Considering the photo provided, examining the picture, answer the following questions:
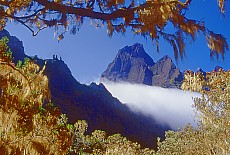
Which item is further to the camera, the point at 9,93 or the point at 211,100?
the point at 211,100

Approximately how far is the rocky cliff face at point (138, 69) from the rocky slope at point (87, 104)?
1610 inches

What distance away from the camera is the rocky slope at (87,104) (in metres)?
29.1

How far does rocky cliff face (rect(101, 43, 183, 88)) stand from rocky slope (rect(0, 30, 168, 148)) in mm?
40884

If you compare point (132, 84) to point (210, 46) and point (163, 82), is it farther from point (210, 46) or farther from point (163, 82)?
point (210, 46)

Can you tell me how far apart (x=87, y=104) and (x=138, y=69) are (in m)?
52.2

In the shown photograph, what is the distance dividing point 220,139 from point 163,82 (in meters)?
72.5

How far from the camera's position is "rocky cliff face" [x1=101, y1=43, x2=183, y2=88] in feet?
261

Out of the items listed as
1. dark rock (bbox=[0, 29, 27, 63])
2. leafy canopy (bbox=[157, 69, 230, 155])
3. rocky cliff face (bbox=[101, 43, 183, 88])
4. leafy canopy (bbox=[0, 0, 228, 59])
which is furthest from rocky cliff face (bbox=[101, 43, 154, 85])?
leafy canopy (bbox=[0, 0, 228, 59])

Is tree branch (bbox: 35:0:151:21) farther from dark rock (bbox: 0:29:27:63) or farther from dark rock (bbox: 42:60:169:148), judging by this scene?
dark rock (bbox: 0:29:27:63)

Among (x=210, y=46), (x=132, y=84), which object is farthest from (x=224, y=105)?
(x=132, y=84)

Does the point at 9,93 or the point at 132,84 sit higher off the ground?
the point at 132,84

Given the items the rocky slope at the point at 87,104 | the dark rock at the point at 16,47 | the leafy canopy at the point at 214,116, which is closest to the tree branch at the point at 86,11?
the leafy canopy at the point at 214,116

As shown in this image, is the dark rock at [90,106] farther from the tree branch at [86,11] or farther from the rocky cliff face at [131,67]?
the rocky cliff face at [131,67]

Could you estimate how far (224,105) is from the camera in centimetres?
847
